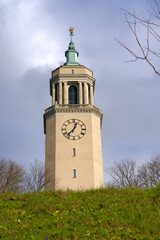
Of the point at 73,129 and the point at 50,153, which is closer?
the point at 50,153

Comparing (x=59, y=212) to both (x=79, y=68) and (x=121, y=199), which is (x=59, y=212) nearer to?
(x=121, y=199)

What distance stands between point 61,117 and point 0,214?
31915mm

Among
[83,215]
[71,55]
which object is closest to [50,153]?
[71,55]

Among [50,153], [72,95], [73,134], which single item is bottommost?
[50,153]

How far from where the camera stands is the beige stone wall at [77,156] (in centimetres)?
4116

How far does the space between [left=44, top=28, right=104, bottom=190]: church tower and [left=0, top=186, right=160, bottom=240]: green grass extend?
2096cm

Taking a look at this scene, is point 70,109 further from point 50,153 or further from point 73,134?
point 50,153

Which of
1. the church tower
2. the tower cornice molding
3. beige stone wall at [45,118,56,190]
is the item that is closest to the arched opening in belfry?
the church tower

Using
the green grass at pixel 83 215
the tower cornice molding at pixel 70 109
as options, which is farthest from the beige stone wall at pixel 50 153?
the green grass at pixel 83 215

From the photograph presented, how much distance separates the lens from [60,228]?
501 inches

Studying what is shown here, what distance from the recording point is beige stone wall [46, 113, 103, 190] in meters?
41.2

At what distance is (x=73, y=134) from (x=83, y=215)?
30485mm

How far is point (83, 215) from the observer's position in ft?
46.3

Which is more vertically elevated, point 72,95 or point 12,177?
point 72,95
